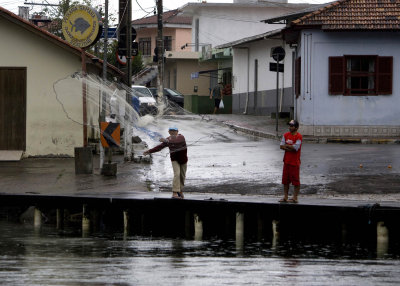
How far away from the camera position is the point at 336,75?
3173 centimetres

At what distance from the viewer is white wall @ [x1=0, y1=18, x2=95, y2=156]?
85.7 feet

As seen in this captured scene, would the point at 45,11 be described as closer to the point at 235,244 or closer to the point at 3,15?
the point at 3,15

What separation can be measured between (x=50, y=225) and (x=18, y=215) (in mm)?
940

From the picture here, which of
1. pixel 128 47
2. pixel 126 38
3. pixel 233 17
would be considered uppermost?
pixel 233 17

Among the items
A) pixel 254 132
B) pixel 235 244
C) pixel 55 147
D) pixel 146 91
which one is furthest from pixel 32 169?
pixel 146 91

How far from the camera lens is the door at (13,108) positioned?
2616 centimetres

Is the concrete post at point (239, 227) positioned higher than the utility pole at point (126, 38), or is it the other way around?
the utility pole at point (126, 38)

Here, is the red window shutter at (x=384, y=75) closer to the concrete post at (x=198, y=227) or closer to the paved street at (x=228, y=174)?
the paved street at (x=228, y=174)

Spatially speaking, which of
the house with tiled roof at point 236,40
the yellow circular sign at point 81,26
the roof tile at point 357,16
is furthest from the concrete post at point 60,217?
the house with tiled roof at point 236,40

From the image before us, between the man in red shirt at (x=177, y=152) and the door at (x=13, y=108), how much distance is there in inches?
363

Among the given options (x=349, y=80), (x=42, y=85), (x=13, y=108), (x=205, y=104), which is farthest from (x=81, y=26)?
(x=205, y=104)

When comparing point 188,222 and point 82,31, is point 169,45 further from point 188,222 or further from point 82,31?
point 188,222

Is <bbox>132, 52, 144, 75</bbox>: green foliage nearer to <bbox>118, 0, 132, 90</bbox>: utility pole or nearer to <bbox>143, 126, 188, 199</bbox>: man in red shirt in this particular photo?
<bbox>118, 0, 132, 90</bbox>: utility pole

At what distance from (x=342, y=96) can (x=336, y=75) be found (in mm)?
776
